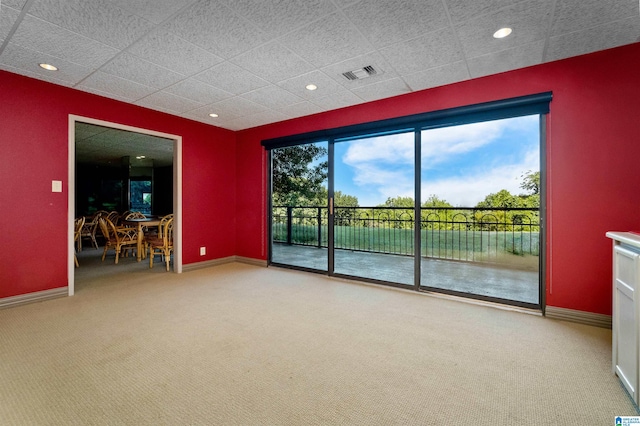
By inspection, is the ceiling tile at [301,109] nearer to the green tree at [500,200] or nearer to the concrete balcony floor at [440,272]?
the concrete balcony floor at [440,272]

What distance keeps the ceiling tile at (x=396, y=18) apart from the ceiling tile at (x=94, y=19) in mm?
1676

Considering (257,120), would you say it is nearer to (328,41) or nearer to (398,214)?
(328,41)

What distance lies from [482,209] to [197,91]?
4.70 m

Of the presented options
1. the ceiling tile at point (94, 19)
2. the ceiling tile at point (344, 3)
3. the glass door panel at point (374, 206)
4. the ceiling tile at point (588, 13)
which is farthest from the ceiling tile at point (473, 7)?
the glass door panel at point (374, 206)

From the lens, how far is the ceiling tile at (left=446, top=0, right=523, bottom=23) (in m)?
1.93

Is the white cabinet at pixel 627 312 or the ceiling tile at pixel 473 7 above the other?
the ceiling tile at pixel 473 7

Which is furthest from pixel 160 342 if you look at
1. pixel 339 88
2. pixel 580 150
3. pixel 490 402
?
pixel 580 150

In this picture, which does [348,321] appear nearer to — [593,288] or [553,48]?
[593,288]

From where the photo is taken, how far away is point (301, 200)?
283 inches

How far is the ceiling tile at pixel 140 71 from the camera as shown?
9.02 ft

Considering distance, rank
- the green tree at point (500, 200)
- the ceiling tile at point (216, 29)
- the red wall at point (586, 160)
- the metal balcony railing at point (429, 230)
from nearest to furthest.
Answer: the ceiling tile at point (216, 29) → the red wall at point (586, 160) → the green tree at point (500, 200) → the metal balcony railing at point (429, 230)

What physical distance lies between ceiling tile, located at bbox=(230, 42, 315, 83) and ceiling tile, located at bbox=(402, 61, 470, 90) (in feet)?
3.91

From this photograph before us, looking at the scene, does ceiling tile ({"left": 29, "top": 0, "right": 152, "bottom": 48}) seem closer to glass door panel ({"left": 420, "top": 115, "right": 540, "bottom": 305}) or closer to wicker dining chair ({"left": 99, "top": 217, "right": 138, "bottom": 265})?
wicker dining chair ({"left": 99, "top": 217, "right": 138, "bottom": 265})

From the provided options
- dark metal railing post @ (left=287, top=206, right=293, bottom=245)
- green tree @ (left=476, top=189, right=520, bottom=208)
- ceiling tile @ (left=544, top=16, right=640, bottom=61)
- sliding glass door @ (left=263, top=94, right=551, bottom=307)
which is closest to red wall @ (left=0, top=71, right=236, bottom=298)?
sliding glass door @ (left=263, top=94, right=551, bottom=307)
